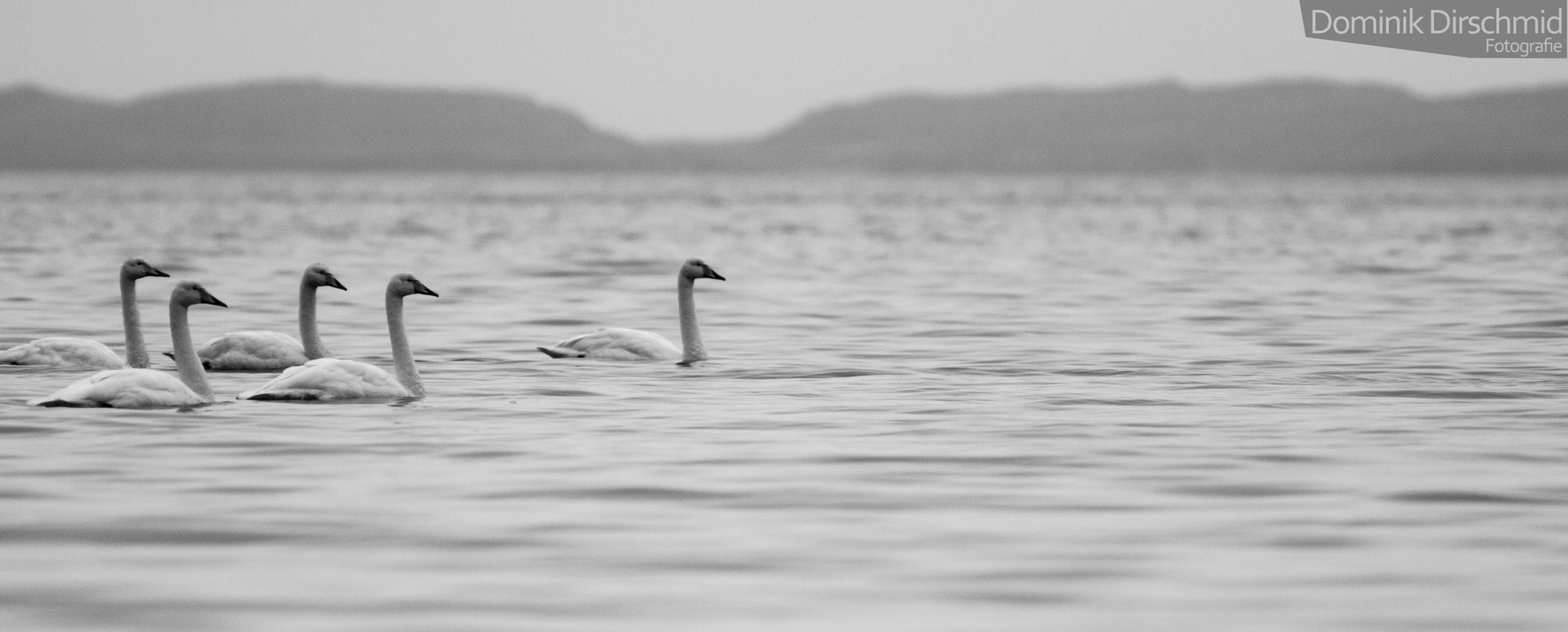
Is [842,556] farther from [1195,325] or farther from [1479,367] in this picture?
[1195,325]

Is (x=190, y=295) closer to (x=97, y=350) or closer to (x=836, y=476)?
(x=97, y=350)

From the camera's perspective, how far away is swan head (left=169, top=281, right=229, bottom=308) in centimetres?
1436

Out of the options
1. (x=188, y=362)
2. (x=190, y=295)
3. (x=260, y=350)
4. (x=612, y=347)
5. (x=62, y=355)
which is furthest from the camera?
(x=612, y=347)

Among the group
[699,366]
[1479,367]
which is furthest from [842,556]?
[1479,367]

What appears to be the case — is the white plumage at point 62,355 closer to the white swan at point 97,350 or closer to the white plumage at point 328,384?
the white swan at point 97,350

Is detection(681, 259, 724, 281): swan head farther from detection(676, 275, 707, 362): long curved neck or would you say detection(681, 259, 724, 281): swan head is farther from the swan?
detection(676, 275, 707, 362): long curved neck

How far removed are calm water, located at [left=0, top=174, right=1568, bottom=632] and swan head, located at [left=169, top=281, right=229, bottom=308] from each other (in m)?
0.84

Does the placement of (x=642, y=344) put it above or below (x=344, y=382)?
below

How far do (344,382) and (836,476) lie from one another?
441 cm

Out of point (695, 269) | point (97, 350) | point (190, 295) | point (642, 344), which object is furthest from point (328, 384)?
point (695, 269)

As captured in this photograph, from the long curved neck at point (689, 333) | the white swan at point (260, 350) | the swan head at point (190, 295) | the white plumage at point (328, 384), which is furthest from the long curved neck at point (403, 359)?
the long curved neck at point (689, 333)

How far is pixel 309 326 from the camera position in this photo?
655 inches

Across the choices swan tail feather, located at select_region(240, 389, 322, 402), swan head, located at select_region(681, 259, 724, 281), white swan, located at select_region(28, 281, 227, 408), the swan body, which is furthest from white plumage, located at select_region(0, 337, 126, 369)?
swan head, located at select_region(681, 259, 724, 281)

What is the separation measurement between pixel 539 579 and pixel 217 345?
924cm
